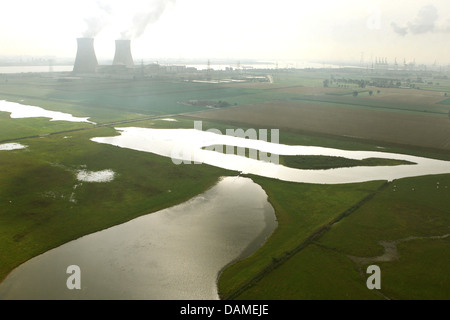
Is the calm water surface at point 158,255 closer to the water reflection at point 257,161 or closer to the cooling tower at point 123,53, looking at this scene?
the water reflection at point 257,161

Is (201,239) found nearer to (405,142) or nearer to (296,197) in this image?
(296,197)

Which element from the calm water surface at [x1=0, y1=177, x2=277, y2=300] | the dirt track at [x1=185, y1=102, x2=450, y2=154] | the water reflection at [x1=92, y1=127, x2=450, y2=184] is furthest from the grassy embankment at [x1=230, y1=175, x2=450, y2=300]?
the dirt track at [x1=185, y1=102, x2=450, y2=154]

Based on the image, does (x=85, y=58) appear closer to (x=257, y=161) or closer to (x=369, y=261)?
(x=257, y=161)

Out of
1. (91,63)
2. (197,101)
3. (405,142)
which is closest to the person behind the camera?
(405,142)

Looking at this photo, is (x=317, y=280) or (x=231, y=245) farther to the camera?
(x=231, y=245)

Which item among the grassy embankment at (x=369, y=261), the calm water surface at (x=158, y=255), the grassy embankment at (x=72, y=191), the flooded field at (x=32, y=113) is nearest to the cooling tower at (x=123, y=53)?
the flooded field at (x=32, y=113)
